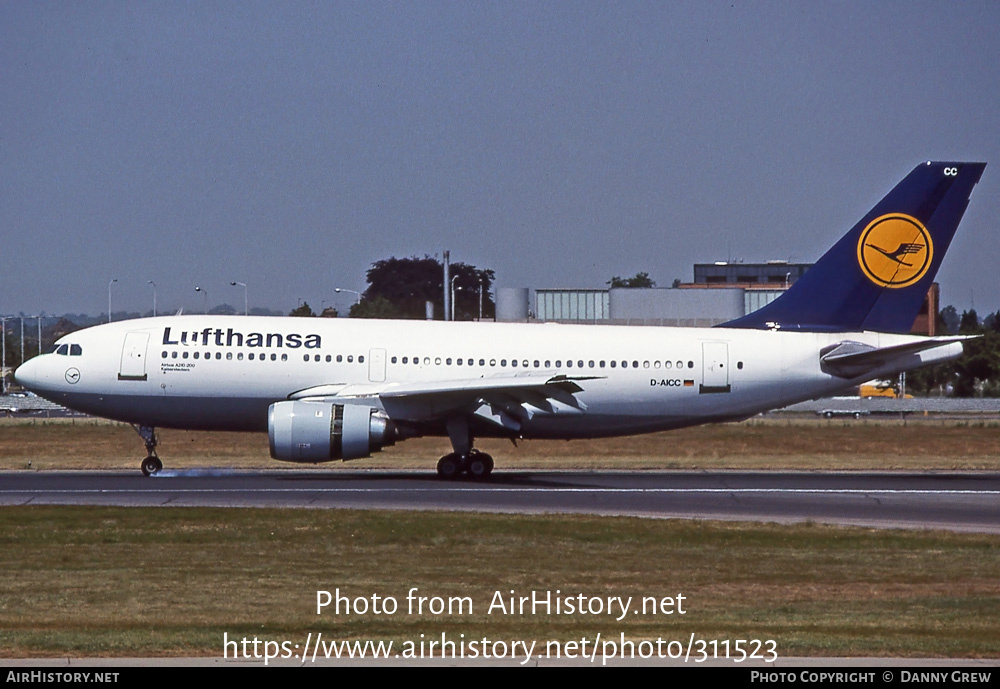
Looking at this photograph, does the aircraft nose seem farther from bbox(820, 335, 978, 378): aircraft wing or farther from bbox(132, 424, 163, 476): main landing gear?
bbox(820, 335, 978, 378): aircraft wing

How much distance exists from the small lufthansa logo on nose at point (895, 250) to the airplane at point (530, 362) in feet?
0.12

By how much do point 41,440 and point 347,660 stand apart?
4075cm

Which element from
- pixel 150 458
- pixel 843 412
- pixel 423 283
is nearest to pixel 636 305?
pixel 843 412

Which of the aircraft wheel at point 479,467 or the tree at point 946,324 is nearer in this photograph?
the aircraft wheel at point 479,467

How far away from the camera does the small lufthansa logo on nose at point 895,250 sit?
34.3 m

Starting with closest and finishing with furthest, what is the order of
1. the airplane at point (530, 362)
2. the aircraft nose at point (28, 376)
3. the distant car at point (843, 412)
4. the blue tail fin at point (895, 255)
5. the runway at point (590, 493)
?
the runway at point (590, 493) → the airplane at point (530, 362) → the aircraft nose at point (28, 376) → the blue tail fin at point (895, 255) → the distant car at point (843, 412)

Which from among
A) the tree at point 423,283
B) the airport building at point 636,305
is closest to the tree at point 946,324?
the airport building at point 636,305

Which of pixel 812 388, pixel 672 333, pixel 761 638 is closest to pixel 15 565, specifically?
pixel 761 638

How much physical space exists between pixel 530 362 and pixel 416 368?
2959 mm

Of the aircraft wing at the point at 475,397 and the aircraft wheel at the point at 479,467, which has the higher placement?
the aircraft wing at the point at 475,397

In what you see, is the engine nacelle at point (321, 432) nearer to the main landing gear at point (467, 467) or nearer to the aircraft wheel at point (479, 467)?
the main landing gear at point (467, 467)

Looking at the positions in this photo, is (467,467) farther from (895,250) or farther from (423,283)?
(423,283)

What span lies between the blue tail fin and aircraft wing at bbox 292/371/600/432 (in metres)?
7.35

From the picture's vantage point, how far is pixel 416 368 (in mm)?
33125
